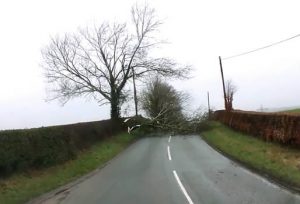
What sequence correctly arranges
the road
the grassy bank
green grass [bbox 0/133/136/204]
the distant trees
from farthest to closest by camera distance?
1. the distant trees
2. the grassy bank
3. green grass [bbox 0/133/136/204]
4. the road

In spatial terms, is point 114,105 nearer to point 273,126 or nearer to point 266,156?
point 273,126

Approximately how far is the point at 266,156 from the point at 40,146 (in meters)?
10.0

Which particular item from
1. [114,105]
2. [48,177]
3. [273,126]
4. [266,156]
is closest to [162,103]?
[114,105]

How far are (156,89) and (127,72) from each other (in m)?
9.53

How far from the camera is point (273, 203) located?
1252 centimetres

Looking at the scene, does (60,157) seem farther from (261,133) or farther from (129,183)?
(261,133)

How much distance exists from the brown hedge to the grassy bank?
434 mm

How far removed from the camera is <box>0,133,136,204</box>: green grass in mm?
16172

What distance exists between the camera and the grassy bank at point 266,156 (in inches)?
690

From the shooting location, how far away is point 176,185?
17.1m

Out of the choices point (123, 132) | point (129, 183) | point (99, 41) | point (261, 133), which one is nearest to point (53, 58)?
point (99, 41)

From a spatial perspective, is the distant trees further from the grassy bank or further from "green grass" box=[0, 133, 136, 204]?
"green grass" box=[0, 133, 136, 204]

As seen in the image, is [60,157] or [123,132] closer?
[60,157]

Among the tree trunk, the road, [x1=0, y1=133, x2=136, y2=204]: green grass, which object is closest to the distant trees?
the tree trunk
